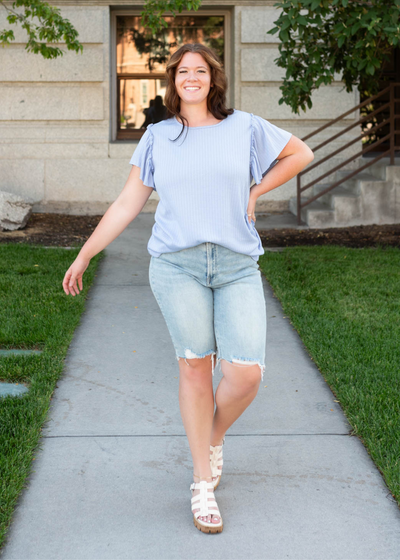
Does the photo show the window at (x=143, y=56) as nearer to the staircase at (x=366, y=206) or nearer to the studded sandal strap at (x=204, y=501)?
the staircase at (x=366, y=206)

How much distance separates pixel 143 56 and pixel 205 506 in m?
10.9

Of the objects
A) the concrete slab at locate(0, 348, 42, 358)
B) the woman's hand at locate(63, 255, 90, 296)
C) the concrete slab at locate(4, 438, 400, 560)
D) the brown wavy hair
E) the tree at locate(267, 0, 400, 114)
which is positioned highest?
the tree at locate(267, 0, 400, 114)

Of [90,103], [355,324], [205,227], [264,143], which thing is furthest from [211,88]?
[90,103]

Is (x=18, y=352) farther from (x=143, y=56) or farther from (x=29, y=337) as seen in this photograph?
(x=143, y=56)

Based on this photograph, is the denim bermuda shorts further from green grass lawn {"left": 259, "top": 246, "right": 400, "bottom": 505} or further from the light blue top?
green grass lawn {"left": 259, "top": 246, "right": 400, "bottom": 505}

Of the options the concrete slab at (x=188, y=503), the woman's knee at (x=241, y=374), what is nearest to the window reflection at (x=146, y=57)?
the concrete slab at (x=188, y=503)

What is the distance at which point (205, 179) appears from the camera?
2660 millimetres

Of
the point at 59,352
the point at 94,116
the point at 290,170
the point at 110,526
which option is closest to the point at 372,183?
the point at 94,116

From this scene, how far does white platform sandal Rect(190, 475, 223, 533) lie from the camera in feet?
9.02

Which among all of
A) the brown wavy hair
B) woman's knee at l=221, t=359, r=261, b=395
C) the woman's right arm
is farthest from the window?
woman's knee at l=221, t=359, r=261, b=395

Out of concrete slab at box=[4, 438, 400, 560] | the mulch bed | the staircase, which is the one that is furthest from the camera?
the staircase

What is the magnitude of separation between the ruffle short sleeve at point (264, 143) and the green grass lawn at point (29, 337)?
5.84ft

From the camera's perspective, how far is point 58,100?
1170 cm

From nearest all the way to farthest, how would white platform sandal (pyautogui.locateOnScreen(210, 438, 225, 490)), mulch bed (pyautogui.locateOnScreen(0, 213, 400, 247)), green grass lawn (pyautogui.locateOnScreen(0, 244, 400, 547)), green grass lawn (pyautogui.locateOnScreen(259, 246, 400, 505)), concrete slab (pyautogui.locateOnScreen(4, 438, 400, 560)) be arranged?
concrete slab (pyautogui.locateOnScreen(4, 438, 400, 560))
white platform sandal (pyautogui.locateOnScreen(210, 438, 225, 490))
green grass lawn (pyautogui.locateOnScreen(0, 244, 400, 547))
green grass lawn (pyautogui.locateOnScreen(259, 246, 400, 505))
mulch bed (pyautogui.locateOnScreen(0, 213, 400, 247))
